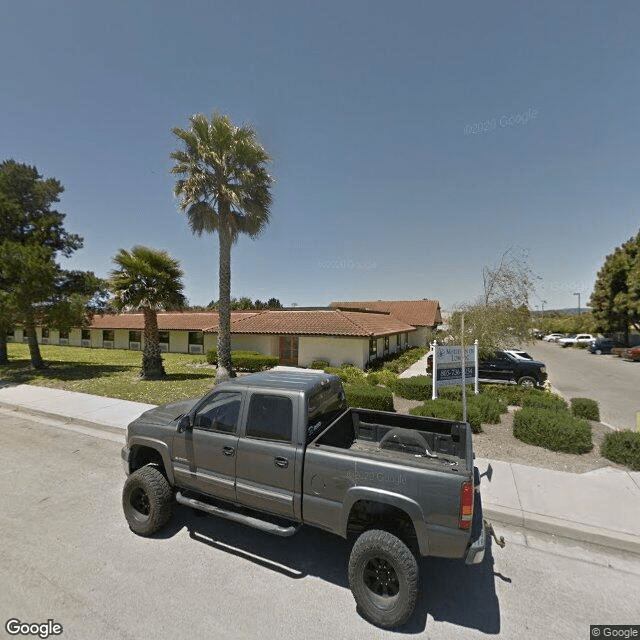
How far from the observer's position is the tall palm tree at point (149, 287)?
47.9 ft

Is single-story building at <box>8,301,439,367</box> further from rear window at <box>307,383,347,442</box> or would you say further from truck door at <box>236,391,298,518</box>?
truck door at <box>236,391,298,518</box>

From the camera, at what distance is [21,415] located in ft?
32.6

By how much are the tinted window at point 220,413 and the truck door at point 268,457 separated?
0.74 feet

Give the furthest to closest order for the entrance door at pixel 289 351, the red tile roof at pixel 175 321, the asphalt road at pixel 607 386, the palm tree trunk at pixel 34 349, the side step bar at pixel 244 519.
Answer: the red tile roof at pixel 175 321 → the entrance door at pixel 289 351 → the palm tree trunk at pixel 34 349 → the asphalt road at pixel 607 386 → the side step bar at pixel 244 519

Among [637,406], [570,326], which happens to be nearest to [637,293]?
[637,406]

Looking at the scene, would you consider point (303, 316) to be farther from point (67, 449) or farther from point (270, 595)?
point (270, 595)

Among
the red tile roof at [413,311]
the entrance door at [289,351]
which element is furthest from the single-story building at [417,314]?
the entrance door at [289,351]

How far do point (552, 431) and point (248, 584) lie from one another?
22.2 feet

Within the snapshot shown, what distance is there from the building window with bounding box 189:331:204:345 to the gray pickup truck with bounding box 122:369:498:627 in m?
24.2

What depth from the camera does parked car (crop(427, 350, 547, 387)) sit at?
14102 mm

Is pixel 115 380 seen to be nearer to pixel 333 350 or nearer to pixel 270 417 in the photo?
pixel 333 350

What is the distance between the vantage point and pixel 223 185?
1481 centimetres

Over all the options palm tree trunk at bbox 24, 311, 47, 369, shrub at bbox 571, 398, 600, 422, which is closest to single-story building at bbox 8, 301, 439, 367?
palm tree trunk at bbox 24, 311, 47, 369

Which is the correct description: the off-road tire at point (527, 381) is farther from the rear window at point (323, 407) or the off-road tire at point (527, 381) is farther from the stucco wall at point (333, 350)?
the rear window at point (323, 407)
